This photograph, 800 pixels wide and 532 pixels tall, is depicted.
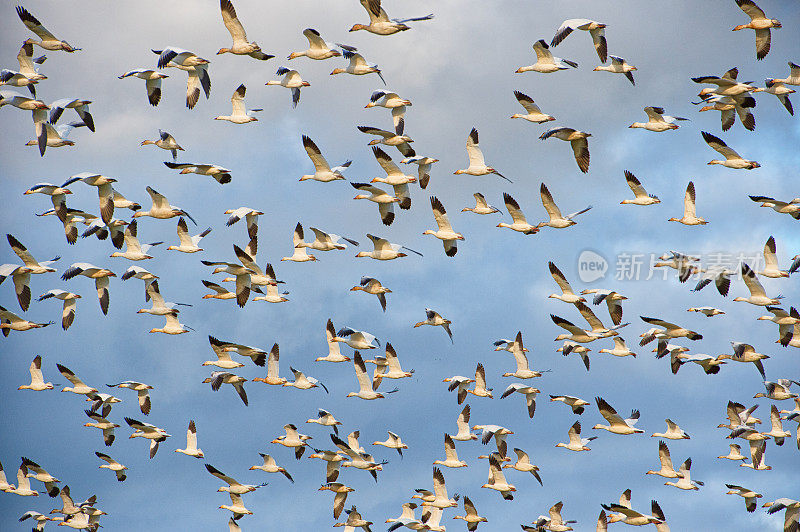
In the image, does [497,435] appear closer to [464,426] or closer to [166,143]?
[464,426]

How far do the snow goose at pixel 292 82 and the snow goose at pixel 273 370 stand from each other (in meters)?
9.54

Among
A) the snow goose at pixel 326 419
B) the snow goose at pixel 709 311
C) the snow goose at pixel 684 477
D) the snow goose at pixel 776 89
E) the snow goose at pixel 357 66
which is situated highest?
the snow goose at pixel 357 66

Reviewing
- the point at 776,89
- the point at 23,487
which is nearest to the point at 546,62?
the point at 776,89

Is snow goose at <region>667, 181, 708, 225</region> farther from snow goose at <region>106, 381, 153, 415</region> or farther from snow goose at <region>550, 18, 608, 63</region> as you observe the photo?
snow goose at <region>106, 381, 153, 415</region>

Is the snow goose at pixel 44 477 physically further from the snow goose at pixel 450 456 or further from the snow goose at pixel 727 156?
the snow goose at pixel 727 156

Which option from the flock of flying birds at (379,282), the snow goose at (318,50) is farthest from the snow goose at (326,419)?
the snow goose at (318,50)

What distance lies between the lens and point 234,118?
136ft

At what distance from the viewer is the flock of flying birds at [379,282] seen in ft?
128

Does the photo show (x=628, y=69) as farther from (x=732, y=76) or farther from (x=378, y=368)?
(x=378, y=368)

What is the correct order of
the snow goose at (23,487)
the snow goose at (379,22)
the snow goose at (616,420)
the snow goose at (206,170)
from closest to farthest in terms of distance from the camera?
1. the snow goose at (379,22)
2. the snow goose at (206,170)
3. the snow goose at (616,420)
4. the snow goose at (23,487)

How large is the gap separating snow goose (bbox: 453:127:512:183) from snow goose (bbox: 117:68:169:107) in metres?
9.61

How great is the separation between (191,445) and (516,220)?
14.6 m

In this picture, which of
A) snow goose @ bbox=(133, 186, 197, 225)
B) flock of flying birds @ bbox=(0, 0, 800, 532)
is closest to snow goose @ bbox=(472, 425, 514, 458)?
flock of flying birds @ bbox=(0, 0, 800, 532)

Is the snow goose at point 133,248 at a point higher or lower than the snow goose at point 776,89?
lower
